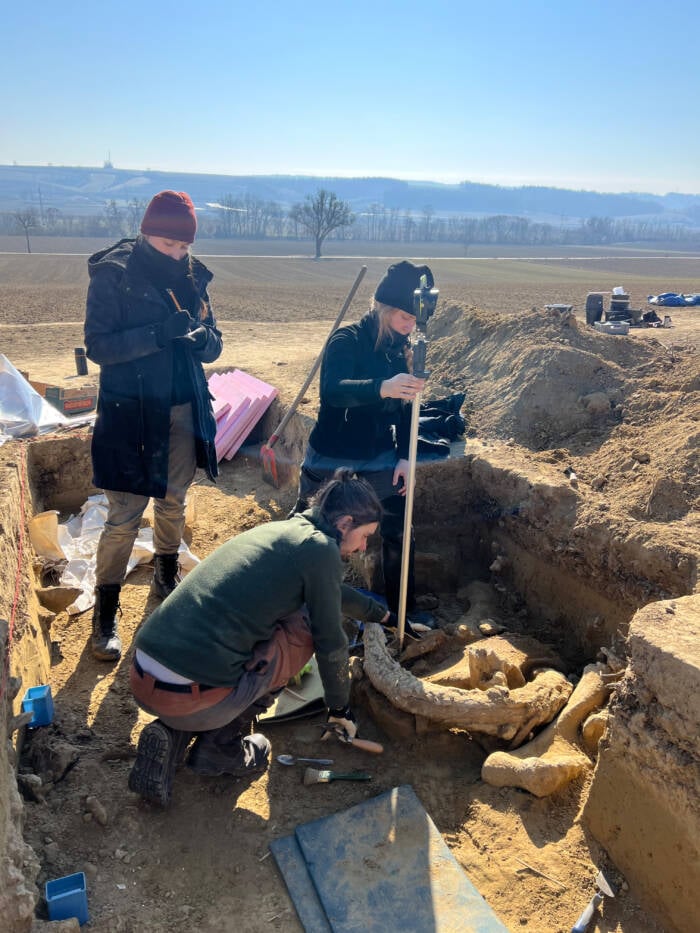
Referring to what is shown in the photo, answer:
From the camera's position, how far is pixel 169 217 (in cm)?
331

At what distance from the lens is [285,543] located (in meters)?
2.63

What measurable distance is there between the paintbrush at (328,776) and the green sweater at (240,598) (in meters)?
0.73

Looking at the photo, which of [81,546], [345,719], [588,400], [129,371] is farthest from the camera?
[588,400]

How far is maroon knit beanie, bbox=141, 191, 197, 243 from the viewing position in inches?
130

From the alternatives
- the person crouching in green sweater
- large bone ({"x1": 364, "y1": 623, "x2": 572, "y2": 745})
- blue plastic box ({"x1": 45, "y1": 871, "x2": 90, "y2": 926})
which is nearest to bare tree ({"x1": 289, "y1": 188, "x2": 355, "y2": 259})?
large bone ({"x1": 364, "y1": 623, "x2": 572, "y2": 745})

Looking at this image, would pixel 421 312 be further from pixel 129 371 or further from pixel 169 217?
pixel 129 371

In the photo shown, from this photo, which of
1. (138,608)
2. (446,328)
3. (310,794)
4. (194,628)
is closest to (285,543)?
(194,628)

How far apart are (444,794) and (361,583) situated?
178cm

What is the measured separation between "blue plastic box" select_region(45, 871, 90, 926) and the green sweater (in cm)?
76

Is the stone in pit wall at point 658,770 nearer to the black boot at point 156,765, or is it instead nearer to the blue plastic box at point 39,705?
the black boot at point 156,765

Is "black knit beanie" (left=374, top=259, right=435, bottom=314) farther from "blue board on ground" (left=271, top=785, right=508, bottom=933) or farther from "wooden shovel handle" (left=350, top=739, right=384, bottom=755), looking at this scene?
"blue board on ground" (left=271, top=785, right=508, bottom=933)

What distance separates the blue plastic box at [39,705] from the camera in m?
3.09

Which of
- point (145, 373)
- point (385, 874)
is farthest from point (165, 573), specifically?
point (385, 874)

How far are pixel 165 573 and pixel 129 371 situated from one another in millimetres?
1478
